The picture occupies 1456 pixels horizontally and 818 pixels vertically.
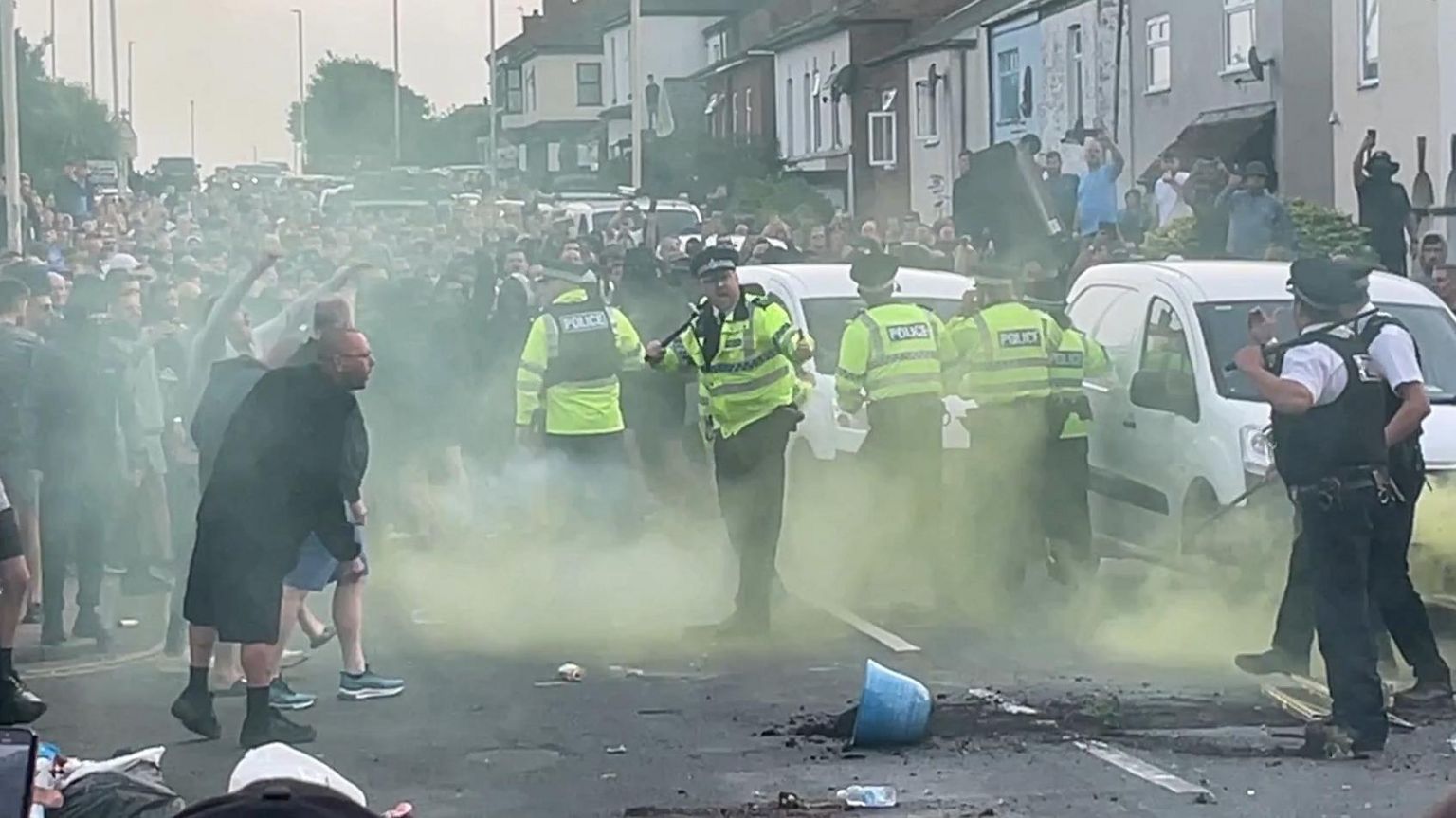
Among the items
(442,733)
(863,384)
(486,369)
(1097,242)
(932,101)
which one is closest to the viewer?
(442,733)

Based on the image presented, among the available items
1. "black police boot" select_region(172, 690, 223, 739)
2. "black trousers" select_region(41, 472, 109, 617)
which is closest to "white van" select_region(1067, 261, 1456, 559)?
"black police boot" select_region(172, 690, 223, 739)

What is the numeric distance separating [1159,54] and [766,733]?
2542cm

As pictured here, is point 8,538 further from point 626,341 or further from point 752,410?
point 626,341

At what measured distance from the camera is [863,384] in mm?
12562

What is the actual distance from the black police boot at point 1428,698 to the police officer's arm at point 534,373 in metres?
5.60

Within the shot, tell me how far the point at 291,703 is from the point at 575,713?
1209 millimetres

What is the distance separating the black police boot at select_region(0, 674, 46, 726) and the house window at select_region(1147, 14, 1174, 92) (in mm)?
25459

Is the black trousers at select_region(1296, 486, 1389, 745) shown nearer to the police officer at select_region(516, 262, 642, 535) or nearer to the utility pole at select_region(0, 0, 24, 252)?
the police officer at select_region(516, 262, 642, 535)

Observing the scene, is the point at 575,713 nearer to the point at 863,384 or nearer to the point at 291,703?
the point at 291,703

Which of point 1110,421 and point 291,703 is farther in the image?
point 1110,421

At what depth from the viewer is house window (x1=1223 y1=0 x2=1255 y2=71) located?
30016 millimetres

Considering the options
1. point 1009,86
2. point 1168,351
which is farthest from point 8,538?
point 1009,86

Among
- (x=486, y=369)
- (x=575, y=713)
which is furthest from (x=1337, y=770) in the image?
(x=486, y=369)

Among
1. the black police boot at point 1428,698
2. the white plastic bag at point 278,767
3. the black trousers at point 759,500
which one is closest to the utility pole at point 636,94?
the black trousers at point 759,500
